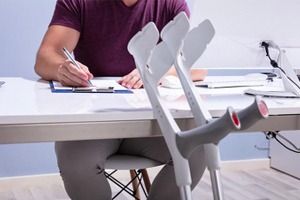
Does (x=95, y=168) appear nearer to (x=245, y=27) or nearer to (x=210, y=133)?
(x=245, y=27)

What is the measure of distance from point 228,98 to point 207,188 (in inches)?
67.9

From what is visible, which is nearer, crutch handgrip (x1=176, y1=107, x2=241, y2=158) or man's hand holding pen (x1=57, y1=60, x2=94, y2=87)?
crutch handgrip (x1=176, y1=107, x2=241, y2=158)

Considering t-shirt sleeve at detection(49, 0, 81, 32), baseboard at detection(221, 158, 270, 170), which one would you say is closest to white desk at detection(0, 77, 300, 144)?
t-shirt sleeve at detection(49, 0, 81, 32)

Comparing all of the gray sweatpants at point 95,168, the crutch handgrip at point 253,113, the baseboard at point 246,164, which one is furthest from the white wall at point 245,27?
the baseboard at point 246,164

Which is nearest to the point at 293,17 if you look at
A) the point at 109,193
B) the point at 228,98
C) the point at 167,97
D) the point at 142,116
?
the point at 228,98

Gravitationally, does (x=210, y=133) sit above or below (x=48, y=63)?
above

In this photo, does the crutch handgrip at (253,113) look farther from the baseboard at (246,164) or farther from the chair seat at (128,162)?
the baseboard at (246,164)

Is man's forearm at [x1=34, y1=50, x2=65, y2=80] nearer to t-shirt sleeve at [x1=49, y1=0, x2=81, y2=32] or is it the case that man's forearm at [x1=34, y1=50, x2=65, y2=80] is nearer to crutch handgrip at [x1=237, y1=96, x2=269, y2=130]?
t-shirt sleeve at [x1=49, y1=0, x2=81, y2=32]

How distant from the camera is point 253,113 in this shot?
0.73 m

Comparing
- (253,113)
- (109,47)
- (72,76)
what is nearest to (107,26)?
(109,47)

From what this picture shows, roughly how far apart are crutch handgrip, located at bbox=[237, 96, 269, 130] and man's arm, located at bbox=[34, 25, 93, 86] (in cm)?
67

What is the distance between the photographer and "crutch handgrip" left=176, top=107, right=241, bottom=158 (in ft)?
2.44

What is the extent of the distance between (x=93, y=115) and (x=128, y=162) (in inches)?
22.5

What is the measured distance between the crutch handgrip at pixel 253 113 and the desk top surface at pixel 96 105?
0.86ft
